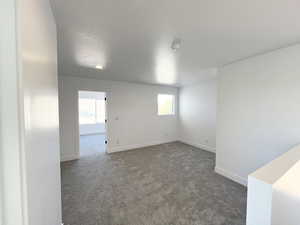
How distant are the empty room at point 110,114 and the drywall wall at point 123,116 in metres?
0.05

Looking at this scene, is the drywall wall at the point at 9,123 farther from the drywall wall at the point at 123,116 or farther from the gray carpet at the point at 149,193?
the drywall wall at the point at 123,116

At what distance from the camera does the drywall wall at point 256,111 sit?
1912mm

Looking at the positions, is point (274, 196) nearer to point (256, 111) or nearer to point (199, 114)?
point (256, 111)

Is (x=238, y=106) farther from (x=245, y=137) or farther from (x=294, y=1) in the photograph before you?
(x=294, y=1)

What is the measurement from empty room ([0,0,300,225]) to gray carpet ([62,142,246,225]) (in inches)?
0.8

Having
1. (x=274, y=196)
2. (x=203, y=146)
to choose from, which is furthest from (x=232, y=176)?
(x=274, y=196)

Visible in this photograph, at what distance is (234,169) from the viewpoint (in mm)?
2629

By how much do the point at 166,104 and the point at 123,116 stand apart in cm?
206

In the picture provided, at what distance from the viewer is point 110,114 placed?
427 cm

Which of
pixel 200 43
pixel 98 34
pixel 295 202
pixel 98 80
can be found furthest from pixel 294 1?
pixel 98 80

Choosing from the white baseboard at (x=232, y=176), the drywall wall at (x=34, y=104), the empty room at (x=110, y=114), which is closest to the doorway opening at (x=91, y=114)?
the empty room at (x=110, y=114)

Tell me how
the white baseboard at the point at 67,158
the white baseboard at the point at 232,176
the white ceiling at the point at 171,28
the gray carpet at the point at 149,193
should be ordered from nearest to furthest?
the white ceiling at the point at 171,28
the gray carpet at the point at 149,193
the white baseboard at the point at 232,176
the white baseboard at the point at 67,158

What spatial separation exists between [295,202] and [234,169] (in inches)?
68.5

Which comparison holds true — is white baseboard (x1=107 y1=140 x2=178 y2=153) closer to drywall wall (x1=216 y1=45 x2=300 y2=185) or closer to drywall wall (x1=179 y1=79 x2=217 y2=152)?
drywall wall (x1=179 y1=79 x2=217 y2=152)
